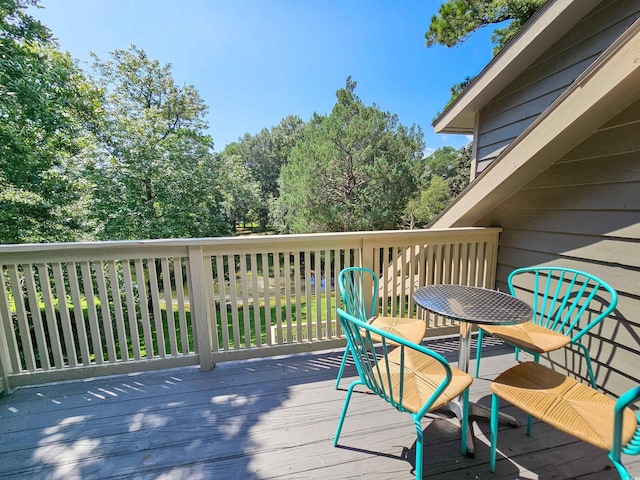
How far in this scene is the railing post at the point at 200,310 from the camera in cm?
212

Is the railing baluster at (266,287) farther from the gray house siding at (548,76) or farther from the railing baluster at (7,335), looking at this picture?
the gray house siding at (548,76)

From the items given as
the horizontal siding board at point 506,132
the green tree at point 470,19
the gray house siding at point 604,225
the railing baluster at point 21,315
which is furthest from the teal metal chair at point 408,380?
the green tree at point 470,19

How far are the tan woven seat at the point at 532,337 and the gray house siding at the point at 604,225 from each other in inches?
16.0

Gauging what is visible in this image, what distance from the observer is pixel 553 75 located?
258 cm

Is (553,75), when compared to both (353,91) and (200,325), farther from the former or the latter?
(353,91)

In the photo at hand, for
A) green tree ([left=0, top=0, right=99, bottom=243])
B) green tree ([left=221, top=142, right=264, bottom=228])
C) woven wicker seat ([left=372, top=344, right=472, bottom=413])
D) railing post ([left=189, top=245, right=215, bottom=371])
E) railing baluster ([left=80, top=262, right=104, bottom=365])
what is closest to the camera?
woven wicker seat ([left=372, top=344, right=472, bottom=413])

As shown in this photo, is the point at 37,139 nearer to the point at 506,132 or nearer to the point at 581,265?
the point at 506,132

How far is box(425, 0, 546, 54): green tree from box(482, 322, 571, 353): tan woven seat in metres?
6.85

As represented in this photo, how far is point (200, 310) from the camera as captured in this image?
2191 mm

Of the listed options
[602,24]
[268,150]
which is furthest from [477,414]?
[268,150]

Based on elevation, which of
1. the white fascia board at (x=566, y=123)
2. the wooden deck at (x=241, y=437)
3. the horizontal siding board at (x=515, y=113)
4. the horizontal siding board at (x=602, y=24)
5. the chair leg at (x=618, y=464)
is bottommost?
the wooden deck at (x=241, y=437)

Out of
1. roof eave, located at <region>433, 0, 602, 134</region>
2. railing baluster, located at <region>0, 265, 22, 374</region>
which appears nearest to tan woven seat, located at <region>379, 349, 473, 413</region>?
railing baluster, located at <region>0, 265, 22, 374</region>

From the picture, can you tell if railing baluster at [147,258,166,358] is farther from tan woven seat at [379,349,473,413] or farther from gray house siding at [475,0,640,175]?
gray house siding at [475,0,640,175]

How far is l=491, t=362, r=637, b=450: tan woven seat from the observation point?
1.01m
